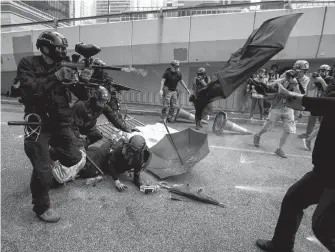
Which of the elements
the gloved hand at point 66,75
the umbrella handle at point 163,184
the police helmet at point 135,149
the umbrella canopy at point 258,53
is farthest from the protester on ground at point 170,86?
the umbrella canopy at point 258,53

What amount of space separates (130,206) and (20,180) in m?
1.78

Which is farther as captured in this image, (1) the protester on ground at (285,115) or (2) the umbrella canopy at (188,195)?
(1) the protester on ground at (285,115)

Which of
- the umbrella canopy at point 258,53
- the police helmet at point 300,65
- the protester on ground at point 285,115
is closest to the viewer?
the umbrella canopy at point 258,53

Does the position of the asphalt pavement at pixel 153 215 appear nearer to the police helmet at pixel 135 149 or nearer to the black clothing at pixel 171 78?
the police helmet at pixel 135 149

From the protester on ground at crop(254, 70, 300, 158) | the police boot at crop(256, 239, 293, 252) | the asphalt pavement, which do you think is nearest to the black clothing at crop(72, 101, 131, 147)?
the asphalt pavement

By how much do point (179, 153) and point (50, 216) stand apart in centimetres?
201

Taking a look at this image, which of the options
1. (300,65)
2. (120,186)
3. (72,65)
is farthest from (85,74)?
(300,65)

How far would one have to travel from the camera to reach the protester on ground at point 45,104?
236 centimetres

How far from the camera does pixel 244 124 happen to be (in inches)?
328

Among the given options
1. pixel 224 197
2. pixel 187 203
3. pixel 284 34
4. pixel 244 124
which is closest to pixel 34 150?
pixel 187 203

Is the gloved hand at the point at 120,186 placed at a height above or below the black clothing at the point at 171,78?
below

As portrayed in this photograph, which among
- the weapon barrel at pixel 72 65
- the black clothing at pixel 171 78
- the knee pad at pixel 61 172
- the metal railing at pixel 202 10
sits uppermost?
the metal railing at pixel 202 10

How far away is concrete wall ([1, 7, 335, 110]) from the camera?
29.9ft

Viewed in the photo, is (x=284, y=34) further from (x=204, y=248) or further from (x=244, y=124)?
(x=244, y=124)
